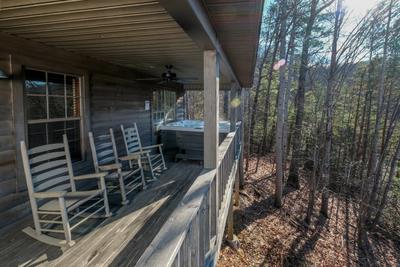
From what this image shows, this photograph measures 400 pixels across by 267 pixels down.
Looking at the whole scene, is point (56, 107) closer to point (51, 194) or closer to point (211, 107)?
point (51, 194)

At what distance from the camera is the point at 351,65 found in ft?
23.6

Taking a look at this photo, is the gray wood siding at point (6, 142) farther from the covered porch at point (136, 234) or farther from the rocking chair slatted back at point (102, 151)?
the rocking chair slatted back at point (102, 151)

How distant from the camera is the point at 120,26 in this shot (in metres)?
2.43

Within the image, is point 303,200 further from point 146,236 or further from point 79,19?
point 79,19

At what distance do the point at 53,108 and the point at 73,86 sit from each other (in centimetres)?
56

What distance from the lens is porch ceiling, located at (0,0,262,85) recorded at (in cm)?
192

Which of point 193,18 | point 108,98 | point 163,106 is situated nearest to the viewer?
point 193,18

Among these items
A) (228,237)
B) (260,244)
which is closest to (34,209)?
(228,237)

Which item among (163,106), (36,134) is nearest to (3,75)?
(36,134)

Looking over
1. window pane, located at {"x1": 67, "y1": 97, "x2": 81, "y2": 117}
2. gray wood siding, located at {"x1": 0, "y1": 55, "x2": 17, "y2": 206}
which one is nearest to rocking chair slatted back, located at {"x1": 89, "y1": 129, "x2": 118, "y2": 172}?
window pane, located at {"x1": 67, "y1": 97, "x2": 81, "y2": 117}

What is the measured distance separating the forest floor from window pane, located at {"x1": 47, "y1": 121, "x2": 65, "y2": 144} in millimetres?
3650

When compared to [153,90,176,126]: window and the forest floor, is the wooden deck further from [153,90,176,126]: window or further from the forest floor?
[153,90,176,126]: window

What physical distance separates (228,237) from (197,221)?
4341 mm

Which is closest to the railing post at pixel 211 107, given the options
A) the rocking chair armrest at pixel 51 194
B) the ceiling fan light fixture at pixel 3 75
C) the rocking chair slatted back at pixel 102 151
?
the rocking chair armrest at pixel 51 194
